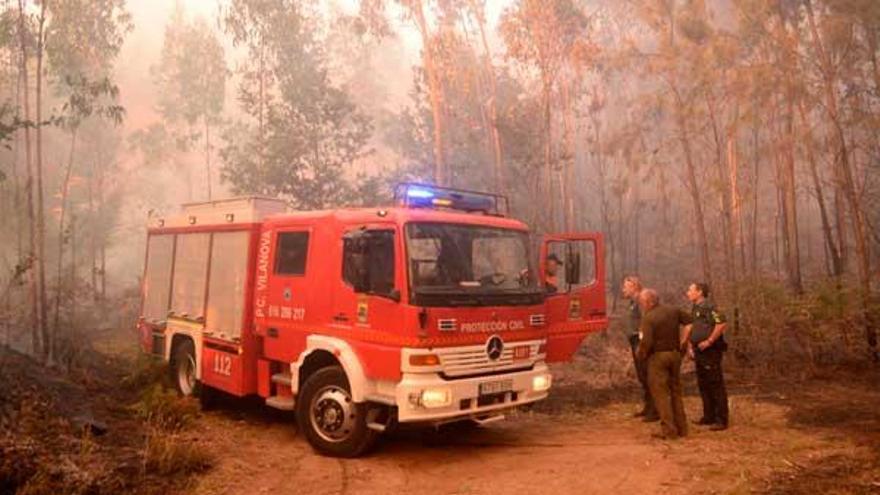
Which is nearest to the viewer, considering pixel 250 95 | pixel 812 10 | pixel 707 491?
pixel 707 491

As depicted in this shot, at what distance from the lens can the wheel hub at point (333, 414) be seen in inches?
276

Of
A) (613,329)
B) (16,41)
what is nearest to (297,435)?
(613,329)

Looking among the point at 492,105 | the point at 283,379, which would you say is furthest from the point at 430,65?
the point at 283,379

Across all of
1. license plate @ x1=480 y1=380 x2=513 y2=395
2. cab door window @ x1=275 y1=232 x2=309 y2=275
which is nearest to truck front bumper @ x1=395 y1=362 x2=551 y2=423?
license plate @ x1=480 y1=380 x2=513 y2=395

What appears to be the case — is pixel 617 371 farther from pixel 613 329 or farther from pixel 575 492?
pixel 575 492

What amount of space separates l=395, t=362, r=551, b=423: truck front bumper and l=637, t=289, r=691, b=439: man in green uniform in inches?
56.4

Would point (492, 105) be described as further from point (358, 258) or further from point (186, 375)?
point (358, 258)

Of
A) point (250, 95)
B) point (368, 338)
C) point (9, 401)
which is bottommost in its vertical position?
point (9, 401)

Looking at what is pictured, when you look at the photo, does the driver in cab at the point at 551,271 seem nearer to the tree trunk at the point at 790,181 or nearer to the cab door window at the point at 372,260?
the cab door window at the point at 372,260

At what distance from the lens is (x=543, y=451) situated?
738 centimetres

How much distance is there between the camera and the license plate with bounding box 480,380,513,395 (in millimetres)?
6789

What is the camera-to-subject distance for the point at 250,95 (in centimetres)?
2791

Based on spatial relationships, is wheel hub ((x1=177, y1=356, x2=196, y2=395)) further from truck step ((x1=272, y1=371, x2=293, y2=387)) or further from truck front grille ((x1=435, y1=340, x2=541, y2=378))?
truck front grille ((x1=435, y1=340, x2=541, y2=378))

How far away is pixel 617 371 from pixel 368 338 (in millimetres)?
7472
